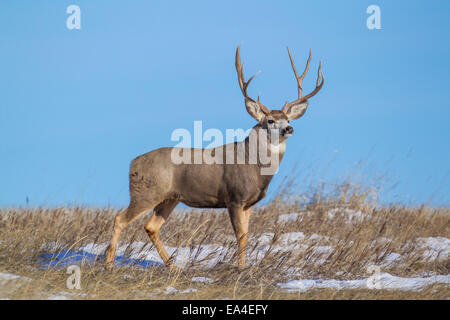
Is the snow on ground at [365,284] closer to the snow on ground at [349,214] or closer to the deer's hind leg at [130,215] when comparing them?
the deer's hind leg at [130,215]

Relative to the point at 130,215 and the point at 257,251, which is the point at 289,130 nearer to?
the point at 257,251

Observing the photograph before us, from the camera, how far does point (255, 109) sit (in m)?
7.80

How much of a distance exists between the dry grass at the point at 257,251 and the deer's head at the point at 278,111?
5.17ft

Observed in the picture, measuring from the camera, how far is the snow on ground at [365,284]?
6.28 m

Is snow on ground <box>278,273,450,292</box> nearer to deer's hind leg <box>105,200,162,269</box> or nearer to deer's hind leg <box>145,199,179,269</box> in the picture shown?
deer's hind leg <box>145,199,179,269</box>

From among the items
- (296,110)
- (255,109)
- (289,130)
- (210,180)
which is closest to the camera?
(289,130)

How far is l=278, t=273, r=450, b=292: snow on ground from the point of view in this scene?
628 cm

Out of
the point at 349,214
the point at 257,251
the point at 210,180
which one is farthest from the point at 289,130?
the point at 349,214

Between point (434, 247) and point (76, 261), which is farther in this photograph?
point (434, 247)

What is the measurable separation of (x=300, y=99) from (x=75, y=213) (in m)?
5.78

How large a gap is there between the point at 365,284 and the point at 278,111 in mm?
2790
